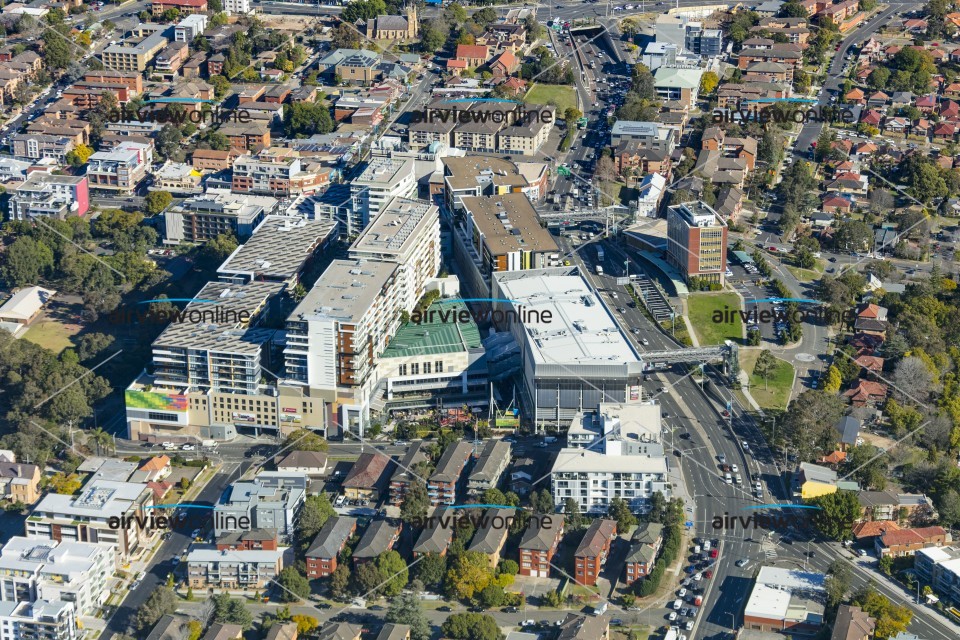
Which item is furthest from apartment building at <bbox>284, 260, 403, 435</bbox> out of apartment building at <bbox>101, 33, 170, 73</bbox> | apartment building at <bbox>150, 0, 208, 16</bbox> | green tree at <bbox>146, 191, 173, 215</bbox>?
apartment building at <bbox>150, 0, 208, 16</bbox>

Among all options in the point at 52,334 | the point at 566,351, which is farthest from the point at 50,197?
the point at 566,351

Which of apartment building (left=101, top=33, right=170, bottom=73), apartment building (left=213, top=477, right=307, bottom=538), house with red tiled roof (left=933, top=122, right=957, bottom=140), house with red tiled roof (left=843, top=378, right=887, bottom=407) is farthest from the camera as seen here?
apartment building (left=101, top=33, right=170, bottom=73)

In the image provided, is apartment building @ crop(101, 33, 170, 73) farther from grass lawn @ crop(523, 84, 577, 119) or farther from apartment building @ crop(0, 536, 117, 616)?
apartment building @ crop(0, 536, 117, 616)

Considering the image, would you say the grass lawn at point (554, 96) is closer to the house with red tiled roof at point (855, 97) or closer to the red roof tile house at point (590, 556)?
the house with red tiled roof at point (855, 97)

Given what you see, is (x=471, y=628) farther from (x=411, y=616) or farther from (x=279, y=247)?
(x=279, y=247)

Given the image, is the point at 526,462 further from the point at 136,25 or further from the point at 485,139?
the point at 136,25

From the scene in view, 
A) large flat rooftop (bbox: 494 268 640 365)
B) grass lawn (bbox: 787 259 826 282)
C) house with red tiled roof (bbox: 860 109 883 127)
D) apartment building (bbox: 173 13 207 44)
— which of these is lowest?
grass lawn (bbox: 787 259 826 282)

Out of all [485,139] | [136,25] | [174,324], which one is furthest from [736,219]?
[136,25]
